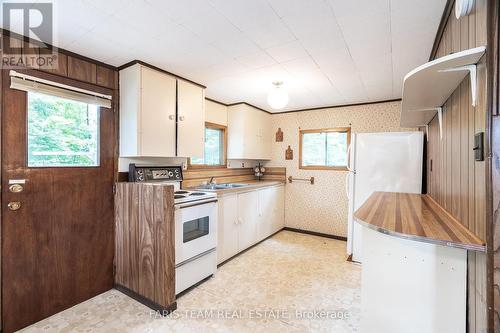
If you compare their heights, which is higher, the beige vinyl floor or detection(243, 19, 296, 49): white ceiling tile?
detection(243, 19, 296, 49): white ceiling tile

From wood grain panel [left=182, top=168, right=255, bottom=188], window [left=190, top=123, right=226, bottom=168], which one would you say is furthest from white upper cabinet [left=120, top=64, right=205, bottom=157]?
window [left=190, top=123, right=226, bottom=168]

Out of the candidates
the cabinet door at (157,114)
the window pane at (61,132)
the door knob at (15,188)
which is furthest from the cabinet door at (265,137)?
the door knob at (15,188)

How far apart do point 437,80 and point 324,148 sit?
3.04m

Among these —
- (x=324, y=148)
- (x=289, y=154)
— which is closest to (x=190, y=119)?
(x=289, y=154)

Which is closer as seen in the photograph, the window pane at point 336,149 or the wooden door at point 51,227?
the wooden door at point 51,227

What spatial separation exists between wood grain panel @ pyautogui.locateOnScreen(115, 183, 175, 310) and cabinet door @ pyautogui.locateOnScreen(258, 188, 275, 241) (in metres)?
1.88

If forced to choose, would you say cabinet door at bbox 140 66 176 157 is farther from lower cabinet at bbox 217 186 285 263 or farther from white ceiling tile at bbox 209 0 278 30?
white ceiling tile at bbox 209 0 278 30

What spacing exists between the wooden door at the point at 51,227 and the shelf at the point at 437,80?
2555mm

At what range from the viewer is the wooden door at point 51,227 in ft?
5.82

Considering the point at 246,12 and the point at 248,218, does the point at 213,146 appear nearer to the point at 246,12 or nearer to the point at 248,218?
the point at 248,218

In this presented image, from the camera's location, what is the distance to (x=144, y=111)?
232 centimetres

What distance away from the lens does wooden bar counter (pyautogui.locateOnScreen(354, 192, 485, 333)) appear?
115 centimetres

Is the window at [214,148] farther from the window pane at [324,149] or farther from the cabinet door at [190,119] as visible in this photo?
the window pane at [324,149]

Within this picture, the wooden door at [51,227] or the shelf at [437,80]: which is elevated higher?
the shelf at [437,80]
